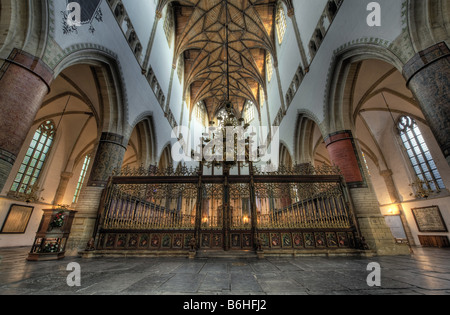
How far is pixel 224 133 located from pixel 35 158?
13080 millimetres

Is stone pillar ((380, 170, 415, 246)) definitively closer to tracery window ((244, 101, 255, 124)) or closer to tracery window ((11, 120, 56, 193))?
tracery window ((244, 101, 255, 124))

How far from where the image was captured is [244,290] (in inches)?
92.3

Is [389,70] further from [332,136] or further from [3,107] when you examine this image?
[3,107]

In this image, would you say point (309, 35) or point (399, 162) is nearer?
point (309, 35)

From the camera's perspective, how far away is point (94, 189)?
718cm

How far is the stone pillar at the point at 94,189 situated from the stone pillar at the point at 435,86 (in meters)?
9.50

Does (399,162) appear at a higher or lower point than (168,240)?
higher

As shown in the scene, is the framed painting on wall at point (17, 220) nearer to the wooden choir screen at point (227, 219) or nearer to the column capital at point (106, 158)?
the column capital at point (106, 158)

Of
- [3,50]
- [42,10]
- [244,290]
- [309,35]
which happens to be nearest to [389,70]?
[309,35]

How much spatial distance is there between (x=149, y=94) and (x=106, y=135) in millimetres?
4296

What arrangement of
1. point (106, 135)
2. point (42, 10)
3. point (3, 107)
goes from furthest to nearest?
point (106, 135) → point (42, 10) → point (3, 107)

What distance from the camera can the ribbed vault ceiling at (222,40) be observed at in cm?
1627

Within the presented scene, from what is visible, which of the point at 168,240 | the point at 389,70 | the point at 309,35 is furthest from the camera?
the point at 309,35

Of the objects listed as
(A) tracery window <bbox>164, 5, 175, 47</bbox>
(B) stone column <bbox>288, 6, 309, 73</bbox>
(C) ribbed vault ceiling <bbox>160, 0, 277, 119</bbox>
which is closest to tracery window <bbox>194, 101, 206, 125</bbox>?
(C) ribbed vault ceiling <bbox>160, 0, 277, 119</bbox>
